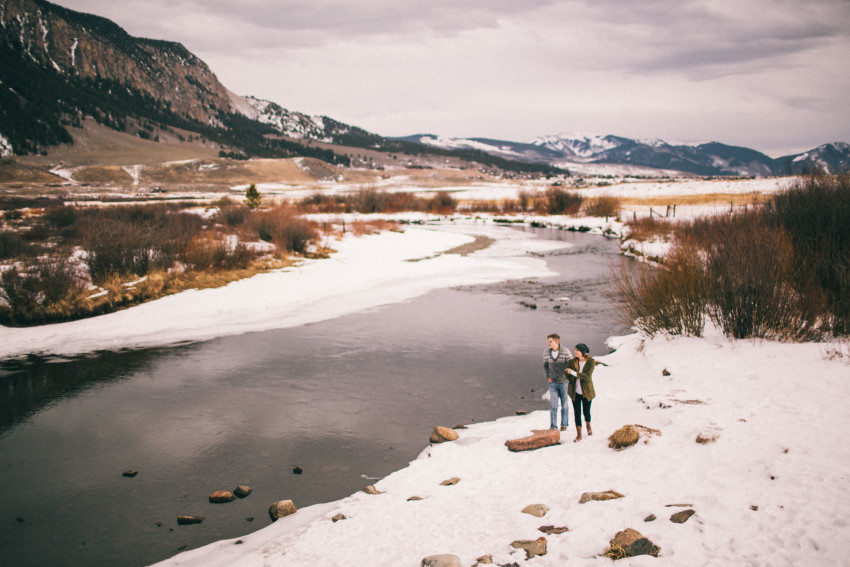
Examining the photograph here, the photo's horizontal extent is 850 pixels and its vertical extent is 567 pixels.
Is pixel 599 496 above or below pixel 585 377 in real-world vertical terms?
below

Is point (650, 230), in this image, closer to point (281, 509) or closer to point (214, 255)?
point (214, 255)

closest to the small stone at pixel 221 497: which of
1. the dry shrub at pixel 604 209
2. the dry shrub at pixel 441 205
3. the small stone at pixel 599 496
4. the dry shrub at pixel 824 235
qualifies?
the small stone at pixel 599 496

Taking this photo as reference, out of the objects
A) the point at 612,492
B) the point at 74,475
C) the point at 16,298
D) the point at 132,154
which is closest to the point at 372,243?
the point at 16,298

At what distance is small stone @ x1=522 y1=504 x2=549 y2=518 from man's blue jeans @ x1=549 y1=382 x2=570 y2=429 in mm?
1873

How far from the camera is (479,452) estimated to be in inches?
269

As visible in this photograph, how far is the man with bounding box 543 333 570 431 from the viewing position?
654 cm

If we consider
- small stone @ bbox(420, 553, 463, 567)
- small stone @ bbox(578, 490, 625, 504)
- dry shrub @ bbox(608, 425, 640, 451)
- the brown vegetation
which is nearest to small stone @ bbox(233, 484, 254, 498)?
small stone @ bbox(420, 553, 463, 567)

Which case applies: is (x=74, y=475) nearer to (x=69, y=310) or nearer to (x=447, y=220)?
(x=69, y=310)

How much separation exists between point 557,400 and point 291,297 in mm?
13176

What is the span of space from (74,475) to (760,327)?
1196 cm

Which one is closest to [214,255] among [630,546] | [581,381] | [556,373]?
[556,373]

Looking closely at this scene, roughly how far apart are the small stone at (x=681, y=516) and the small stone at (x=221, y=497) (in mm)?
4862

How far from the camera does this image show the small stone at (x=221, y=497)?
604cm

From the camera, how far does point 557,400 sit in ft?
22.7
